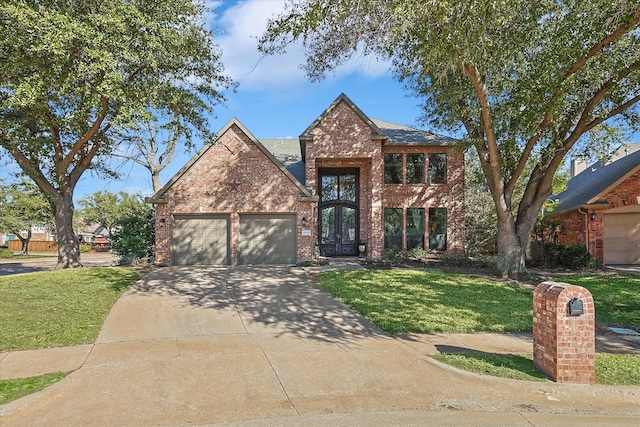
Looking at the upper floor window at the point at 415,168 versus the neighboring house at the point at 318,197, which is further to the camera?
the upper floor window at the point at 415,168

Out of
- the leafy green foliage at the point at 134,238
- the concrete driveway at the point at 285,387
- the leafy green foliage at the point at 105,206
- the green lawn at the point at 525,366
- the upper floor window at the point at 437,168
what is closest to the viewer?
the concrete driveway at the point at 285,387

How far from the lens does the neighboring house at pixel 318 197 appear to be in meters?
16.2

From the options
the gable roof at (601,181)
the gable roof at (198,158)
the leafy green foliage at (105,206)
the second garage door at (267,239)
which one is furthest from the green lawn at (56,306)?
the leafy green foliage at (105,206)

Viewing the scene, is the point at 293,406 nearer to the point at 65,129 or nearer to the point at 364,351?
the point at 364,351

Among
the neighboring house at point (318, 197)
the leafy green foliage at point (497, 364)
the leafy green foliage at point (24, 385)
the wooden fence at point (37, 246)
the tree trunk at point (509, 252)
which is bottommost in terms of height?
the wooden fence at point (37, 246)

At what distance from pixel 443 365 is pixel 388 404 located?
1422 millimetres

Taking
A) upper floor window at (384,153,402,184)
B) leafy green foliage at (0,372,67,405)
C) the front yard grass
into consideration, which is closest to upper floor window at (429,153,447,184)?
upper floor window at (384,153,402,184)

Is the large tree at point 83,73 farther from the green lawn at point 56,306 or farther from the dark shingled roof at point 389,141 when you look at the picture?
the dark shingled roof at point 389,141

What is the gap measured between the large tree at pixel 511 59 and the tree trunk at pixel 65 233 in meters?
10.6

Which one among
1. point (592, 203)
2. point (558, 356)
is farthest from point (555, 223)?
point (558, 356)

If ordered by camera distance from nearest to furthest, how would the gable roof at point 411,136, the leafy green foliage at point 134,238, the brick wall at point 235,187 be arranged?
the brick wall at point 235,187 → the leafy green foliage at point 134,238 → the gable roof at point 411,136

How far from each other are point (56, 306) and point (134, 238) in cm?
859

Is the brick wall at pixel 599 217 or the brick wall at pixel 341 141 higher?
the brick wall at pixel 341 141

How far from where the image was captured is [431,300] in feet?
32.3
